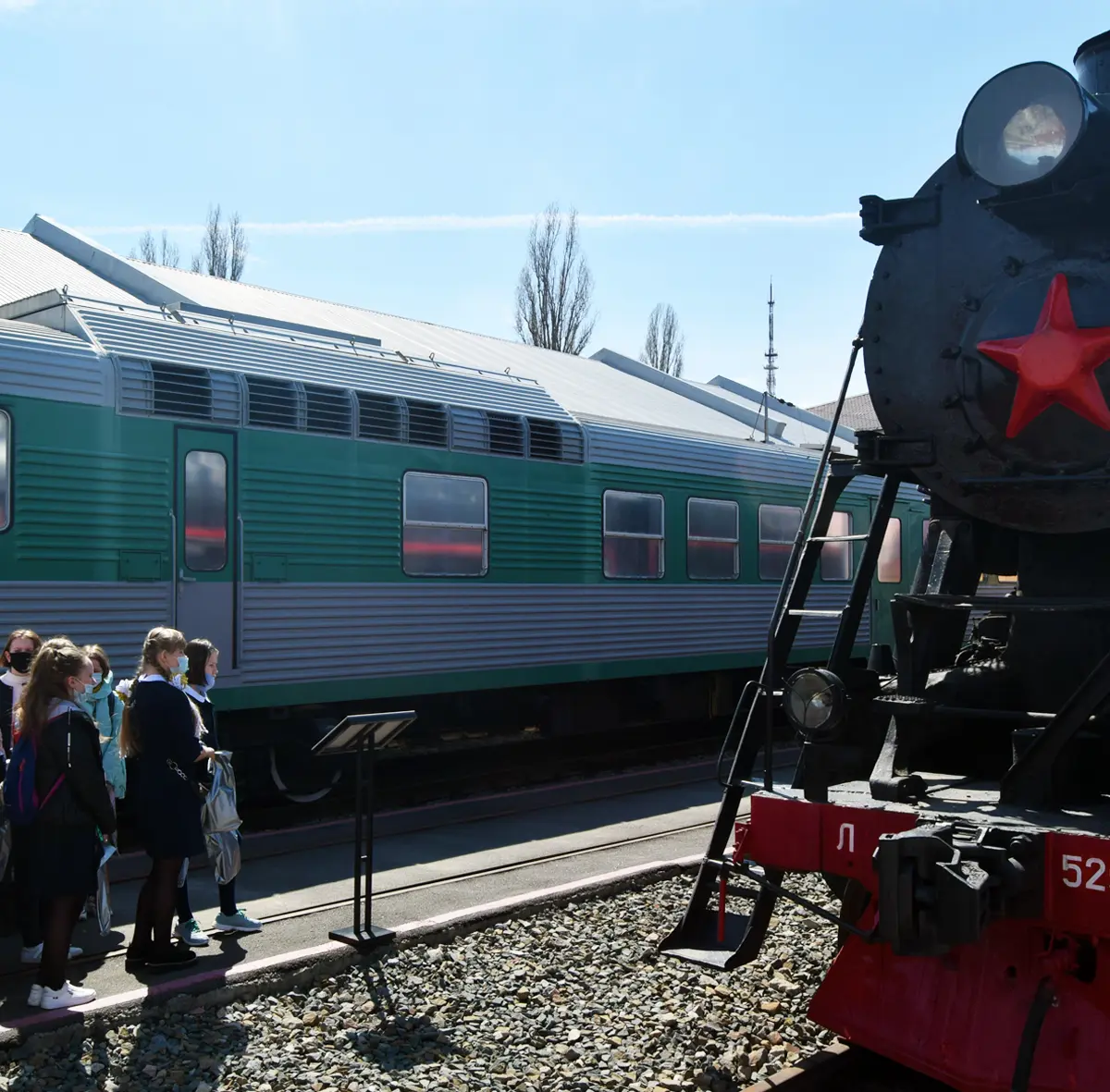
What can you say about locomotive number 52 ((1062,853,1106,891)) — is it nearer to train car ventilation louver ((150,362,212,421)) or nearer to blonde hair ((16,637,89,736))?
blonde hair ((16,637,89,736))

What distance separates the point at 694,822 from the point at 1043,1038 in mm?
4716

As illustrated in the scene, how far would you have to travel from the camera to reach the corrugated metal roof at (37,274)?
10.9m

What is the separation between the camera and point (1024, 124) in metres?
4.69

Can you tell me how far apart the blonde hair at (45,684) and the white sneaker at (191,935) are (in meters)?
1.23

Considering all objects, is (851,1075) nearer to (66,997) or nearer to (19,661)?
(66,997)

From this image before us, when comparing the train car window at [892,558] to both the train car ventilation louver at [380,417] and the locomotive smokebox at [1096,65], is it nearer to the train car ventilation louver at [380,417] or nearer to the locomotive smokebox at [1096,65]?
Result: the train car ventilation louver at [380,417]

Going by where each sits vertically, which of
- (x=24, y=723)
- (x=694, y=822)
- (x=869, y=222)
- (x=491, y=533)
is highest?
(x=869, y=222)

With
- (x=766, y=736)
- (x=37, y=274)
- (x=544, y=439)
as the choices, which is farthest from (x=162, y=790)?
(x=37, y=274)

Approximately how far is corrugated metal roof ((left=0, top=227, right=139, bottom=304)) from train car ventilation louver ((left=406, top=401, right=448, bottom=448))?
2319 mm

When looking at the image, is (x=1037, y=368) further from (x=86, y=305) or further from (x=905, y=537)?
(x=905, y=537)

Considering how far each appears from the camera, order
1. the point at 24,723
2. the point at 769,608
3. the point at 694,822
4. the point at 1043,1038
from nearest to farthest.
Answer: the point at 1043,1038, the point at 24,723, the point at 694,822, the point at 769,608

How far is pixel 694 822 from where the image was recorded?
8.59m

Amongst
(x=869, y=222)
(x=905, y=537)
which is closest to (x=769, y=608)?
(x=905, y=537)

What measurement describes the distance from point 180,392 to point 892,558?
9449mm
